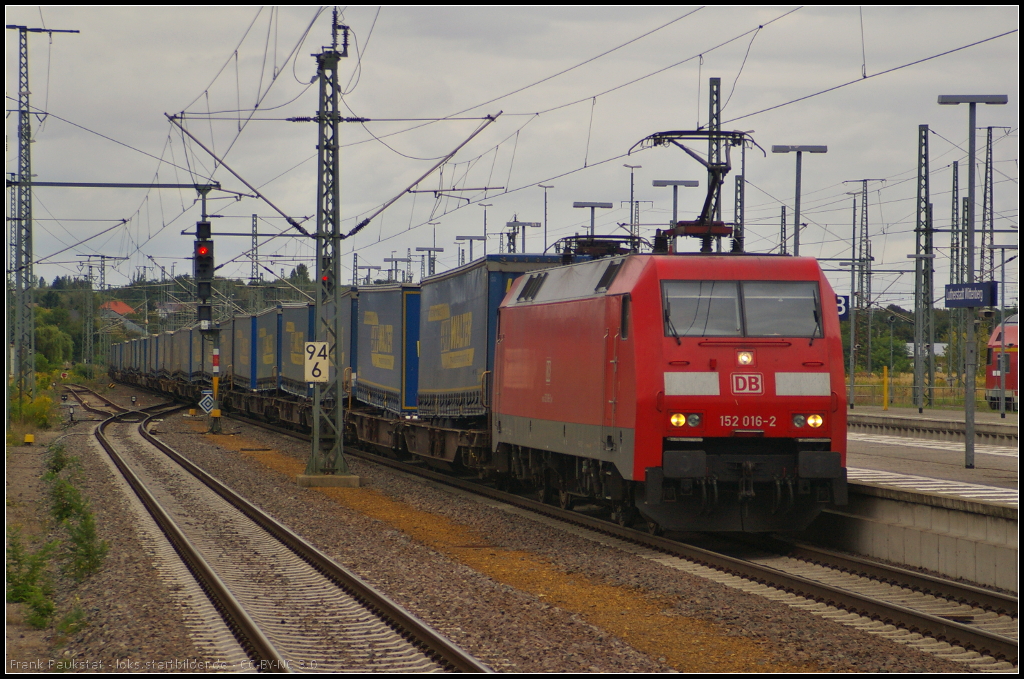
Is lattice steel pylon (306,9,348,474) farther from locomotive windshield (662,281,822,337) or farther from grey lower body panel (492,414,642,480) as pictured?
locomotive windshield (662,281,822,337)

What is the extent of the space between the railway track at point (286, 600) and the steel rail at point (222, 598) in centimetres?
1

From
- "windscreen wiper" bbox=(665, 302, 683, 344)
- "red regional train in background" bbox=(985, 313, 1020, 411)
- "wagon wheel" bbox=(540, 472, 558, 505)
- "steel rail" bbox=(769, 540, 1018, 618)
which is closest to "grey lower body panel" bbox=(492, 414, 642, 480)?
"wagon wheel" bbox=(540, 472, 558, 505)

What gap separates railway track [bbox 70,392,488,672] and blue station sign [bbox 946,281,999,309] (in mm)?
10588

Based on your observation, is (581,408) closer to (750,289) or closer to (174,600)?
(750,289)

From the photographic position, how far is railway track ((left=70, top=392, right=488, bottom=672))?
8.01 m

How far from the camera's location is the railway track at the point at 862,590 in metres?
8.59

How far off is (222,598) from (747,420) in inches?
228

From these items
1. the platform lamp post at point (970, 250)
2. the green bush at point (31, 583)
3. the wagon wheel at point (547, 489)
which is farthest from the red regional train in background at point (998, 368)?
the green bush at point (31, 583)

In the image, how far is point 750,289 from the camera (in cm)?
1252

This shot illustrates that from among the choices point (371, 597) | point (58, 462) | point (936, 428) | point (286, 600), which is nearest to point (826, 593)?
point (371, 597)

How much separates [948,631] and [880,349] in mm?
74878

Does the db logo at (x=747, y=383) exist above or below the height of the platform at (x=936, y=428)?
above

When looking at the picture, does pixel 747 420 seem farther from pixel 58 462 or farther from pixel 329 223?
pixel 58 462

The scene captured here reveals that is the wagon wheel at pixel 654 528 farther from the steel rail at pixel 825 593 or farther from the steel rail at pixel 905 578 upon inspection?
the steel rail at pixel 905 578
